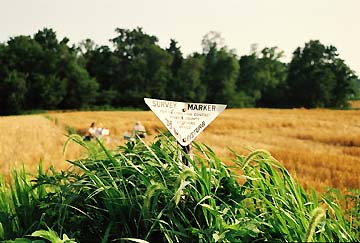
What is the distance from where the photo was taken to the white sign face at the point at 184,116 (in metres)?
2.21

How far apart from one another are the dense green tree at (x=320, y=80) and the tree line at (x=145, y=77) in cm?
12

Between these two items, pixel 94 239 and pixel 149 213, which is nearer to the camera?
pixel 149 213

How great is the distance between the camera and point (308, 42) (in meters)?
63.3

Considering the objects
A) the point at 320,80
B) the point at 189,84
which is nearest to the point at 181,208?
the point at 320,80

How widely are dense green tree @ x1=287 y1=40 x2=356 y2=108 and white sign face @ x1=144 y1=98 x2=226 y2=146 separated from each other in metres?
56.0

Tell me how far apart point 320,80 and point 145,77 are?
21.7 metres

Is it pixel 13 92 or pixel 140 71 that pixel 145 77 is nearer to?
pixel 140 71

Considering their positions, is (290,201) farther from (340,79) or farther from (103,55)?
(103,55)

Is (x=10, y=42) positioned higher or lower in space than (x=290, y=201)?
higher

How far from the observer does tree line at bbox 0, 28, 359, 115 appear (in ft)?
179

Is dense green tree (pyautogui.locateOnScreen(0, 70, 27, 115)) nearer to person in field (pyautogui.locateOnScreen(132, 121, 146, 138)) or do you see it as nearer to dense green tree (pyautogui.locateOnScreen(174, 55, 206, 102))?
dense green tree (pyautogui.locateOnScreen(174, 55, 206, 102))

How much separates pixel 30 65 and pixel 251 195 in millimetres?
57747

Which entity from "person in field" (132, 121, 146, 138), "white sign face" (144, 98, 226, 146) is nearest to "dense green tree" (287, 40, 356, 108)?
"person in field" (132, 121, 146, 138)

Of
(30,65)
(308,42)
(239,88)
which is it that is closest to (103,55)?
(30,65)
